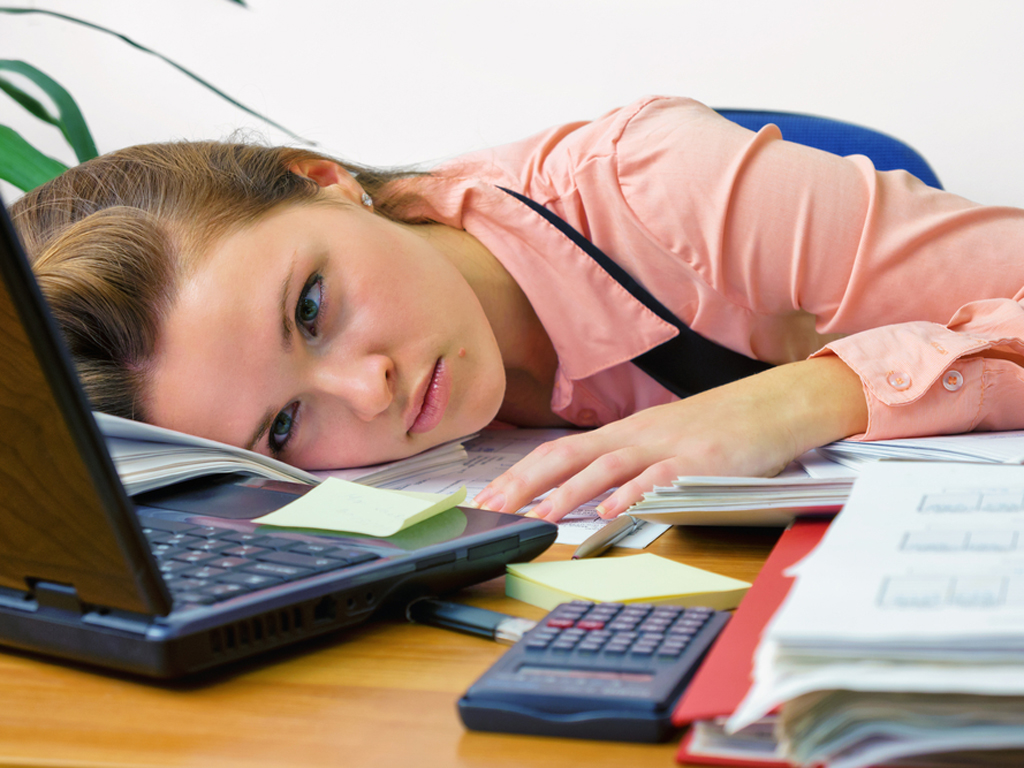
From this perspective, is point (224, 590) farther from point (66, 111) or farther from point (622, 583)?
point (66, 111)

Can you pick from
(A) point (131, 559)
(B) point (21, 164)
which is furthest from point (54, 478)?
(B) point (21, 164)

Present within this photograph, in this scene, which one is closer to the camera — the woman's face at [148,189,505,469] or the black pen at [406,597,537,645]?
the black pen at [406,597,537,645]

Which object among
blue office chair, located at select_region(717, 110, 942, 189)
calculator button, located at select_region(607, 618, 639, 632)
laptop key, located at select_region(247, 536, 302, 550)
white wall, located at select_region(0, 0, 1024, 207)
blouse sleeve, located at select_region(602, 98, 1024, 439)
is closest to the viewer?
calculator button, located at select_region(607, 618, 639, 632)

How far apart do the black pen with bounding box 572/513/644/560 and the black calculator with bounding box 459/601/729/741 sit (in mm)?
145

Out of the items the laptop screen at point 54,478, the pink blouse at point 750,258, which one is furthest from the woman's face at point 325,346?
the laptop screen at point 54,478

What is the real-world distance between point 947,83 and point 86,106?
183cm

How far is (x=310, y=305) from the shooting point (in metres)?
0.79

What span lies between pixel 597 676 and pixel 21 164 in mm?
1215

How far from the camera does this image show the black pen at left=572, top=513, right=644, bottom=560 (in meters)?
0.49

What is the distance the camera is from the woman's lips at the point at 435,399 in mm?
848

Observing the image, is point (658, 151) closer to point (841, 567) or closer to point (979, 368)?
Result: point (979, 368)

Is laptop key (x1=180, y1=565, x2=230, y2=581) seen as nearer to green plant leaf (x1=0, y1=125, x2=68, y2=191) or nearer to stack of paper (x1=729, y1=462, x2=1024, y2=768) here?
stack of paper (x1=729, y1=462, x2=1024, y2=768)

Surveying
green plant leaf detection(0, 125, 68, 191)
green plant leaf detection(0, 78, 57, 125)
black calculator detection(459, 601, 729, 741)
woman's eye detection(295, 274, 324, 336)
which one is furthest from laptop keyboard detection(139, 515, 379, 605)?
green plant leaf detection(0, 78, 57, 125)

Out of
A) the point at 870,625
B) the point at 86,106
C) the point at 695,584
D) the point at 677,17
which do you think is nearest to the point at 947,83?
the point at 677,17
